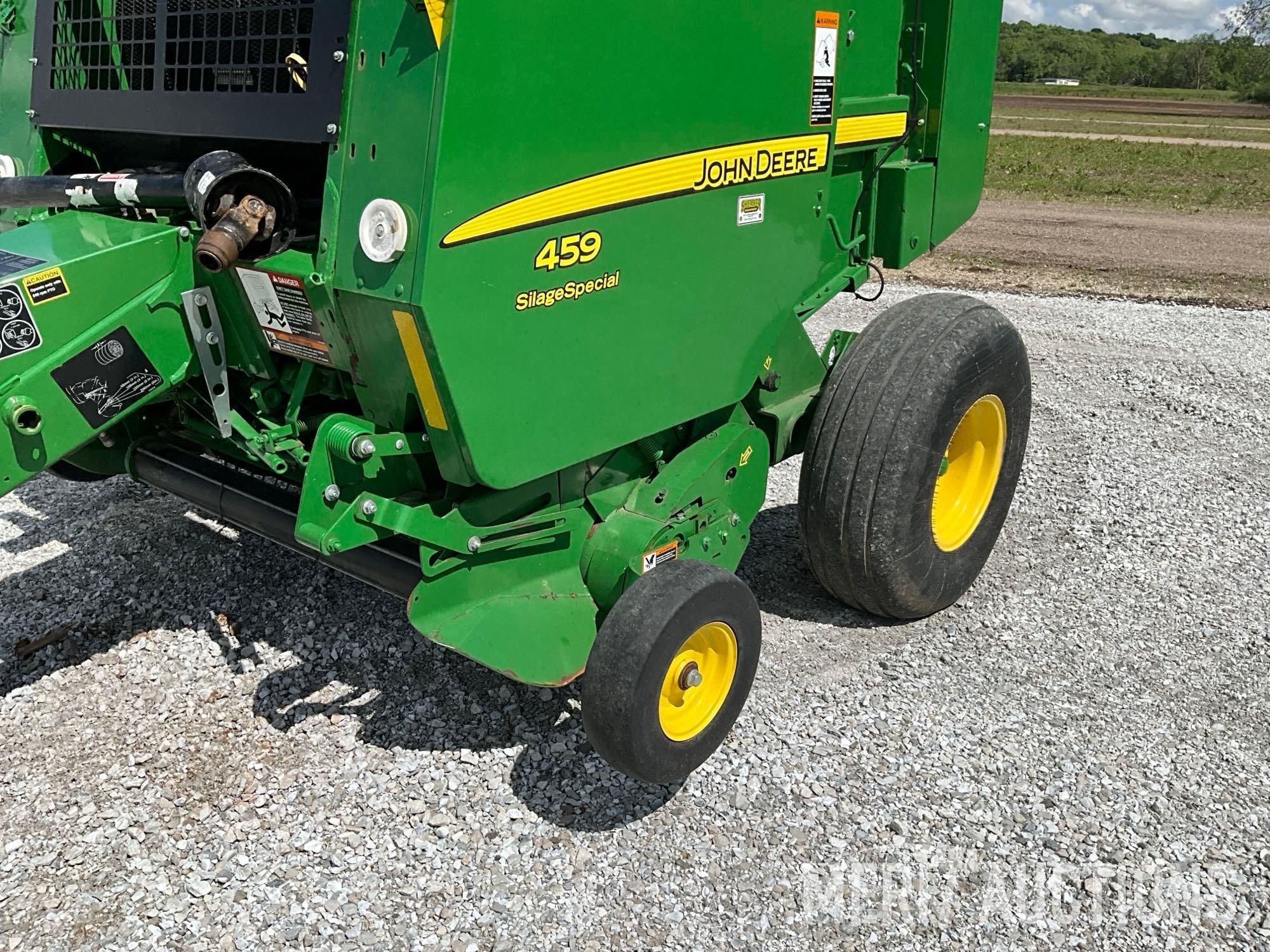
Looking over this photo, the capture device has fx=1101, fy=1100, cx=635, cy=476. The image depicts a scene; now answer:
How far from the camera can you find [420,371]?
258 centimetres

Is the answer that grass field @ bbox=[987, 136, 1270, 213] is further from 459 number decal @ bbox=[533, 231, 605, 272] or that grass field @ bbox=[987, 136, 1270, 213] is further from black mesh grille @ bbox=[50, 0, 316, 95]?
black mesh grille @ bbox=[50, 0, 316, 95]

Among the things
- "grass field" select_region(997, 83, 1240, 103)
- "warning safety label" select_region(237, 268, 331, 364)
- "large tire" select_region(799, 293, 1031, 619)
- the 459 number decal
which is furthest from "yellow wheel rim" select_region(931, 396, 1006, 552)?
"grass field" select_region(997, 83, 1240, 103)

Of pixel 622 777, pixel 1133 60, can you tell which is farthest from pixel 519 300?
pixel 1133 60

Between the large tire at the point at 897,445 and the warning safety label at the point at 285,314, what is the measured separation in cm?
168

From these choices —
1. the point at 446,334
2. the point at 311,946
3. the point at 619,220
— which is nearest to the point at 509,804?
the point at 311,946

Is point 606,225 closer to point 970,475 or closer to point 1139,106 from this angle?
point 970,475

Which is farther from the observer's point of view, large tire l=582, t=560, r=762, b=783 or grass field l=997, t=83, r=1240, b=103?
grass field l=997, t=83, r=1240, b=103

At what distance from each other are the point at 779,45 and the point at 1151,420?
13.3 ft

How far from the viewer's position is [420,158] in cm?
239

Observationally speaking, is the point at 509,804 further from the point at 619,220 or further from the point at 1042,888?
the point at 619,220

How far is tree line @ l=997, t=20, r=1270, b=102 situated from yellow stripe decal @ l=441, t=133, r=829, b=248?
5563 centimetres

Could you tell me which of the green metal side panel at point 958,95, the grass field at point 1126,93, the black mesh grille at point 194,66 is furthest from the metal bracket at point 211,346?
the grass field at point 1126,93

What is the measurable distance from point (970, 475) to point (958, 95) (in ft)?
4.76

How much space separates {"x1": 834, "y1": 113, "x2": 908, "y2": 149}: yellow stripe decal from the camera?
3656 millimetres
